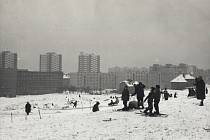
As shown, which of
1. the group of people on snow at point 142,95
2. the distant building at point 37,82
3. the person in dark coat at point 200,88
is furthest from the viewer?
the distant building at point 37,82

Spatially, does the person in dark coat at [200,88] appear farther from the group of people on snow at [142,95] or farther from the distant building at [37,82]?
the distant building at [37,82]

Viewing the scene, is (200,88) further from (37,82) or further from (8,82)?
(37,82)

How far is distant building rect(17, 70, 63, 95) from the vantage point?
133 m

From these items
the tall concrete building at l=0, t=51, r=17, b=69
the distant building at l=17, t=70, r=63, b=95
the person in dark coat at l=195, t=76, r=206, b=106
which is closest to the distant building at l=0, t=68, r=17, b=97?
the distant building at l=17, t=70, r=63, b=95

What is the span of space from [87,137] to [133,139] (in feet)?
8.18

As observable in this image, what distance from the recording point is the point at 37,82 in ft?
454

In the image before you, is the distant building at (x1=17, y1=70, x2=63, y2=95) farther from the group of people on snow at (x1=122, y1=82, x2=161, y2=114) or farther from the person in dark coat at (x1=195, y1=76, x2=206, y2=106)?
the person in dark coat at (x1=195, y1=76, x2=206, y2=106)

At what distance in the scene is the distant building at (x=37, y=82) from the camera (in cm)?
13300

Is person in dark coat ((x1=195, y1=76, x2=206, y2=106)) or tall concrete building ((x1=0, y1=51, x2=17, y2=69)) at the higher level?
tall concrete building ((x1=0, y1=51, x2=17, y2=69))

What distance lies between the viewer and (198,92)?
24.4m

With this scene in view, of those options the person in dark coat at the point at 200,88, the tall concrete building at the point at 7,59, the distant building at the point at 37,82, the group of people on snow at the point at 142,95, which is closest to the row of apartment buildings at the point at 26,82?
the distant building at the point at 37,82

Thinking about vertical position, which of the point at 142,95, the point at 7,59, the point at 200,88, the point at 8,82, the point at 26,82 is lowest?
the point at 142,95

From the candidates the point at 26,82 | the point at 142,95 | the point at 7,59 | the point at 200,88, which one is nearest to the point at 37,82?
the point at 26,82

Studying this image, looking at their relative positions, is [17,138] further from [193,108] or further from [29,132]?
[193,108]
